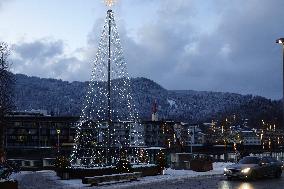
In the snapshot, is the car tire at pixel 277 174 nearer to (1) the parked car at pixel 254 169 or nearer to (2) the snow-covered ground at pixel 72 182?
(1) the parked car at pixel 254 169

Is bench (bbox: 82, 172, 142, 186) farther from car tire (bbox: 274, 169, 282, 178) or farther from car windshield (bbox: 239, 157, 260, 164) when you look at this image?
car tire (bbox: 274, 169, 282, 178)

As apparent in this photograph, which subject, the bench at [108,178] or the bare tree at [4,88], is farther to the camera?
the bare tree at [4,88]

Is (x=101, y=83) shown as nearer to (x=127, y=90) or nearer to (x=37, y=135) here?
(x=127, y=90)

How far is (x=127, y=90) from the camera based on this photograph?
41.3 metres

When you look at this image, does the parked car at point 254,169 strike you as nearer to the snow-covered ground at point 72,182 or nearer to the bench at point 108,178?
the snow-covered ground at point 72,182

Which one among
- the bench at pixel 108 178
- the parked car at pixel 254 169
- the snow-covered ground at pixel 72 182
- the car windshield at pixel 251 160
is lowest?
the snow-covered ground at pixel 72 182

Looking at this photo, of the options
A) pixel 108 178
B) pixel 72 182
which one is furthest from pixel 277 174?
pixel 72 182

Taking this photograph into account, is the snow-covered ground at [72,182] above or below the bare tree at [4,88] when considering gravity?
below

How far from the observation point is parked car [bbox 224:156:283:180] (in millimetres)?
31500

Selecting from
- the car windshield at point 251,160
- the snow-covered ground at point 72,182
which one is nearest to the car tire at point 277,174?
the car windshield at point 251,160

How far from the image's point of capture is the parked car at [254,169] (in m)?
31.5

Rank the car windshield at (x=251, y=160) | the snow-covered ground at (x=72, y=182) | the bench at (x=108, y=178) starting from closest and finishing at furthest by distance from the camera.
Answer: the bench at (x=108, y=178) → the snow-covered ground at (x=72, y=182) → the car windshield at (x=251, y=160)

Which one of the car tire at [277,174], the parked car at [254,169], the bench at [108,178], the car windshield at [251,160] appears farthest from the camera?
the car tire at [277,174]

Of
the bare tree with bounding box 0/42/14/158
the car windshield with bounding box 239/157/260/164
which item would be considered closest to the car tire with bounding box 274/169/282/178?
the car windshield with bounding box 239/157/260/164
